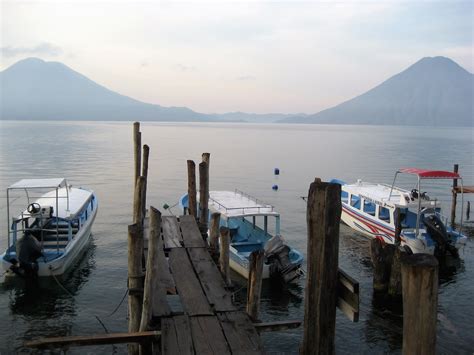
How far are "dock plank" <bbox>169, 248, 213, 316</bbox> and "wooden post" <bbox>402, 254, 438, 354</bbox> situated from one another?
188 inches

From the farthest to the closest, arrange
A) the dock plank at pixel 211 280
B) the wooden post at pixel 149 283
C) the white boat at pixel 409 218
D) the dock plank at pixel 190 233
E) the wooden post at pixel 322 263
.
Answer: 1. the white boat at pixel 409 218
2. the dock plank at pixel 190 233
3. the dock plank at pixel 211 280
4. the wooden post at pixel 149 283
5. the wooden post at pixel 322 263

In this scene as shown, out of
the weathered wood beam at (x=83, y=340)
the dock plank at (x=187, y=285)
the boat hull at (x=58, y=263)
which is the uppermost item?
the dock plank at (x=187, y=285)

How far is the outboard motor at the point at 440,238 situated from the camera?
22.1 metres

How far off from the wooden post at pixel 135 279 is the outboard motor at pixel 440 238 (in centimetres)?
1769

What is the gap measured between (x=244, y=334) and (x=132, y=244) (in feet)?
9.10

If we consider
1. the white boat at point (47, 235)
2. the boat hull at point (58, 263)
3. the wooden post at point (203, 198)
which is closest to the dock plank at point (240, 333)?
the wooden post at point (203, 198)

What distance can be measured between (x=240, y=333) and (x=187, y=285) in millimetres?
2369

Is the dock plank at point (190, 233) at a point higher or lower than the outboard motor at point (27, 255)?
higher

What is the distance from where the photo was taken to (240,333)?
25.8ft

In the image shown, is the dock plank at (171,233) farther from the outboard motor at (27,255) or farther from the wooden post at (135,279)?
the outboard motor at (27,255)

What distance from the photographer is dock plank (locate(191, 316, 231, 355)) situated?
7.29m

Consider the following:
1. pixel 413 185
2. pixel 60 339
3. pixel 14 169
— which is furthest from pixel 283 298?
pixel 14 169

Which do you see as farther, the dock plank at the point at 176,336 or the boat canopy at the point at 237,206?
the boat canopy at the point at 237,206

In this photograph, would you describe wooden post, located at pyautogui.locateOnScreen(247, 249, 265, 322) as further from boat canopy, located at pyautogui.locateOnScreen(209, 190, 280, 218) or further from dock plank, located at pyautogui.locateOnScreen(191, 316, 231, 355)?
boat canopy, located at pyautogui.locateOnScreen(209, 190, 280, 218)
